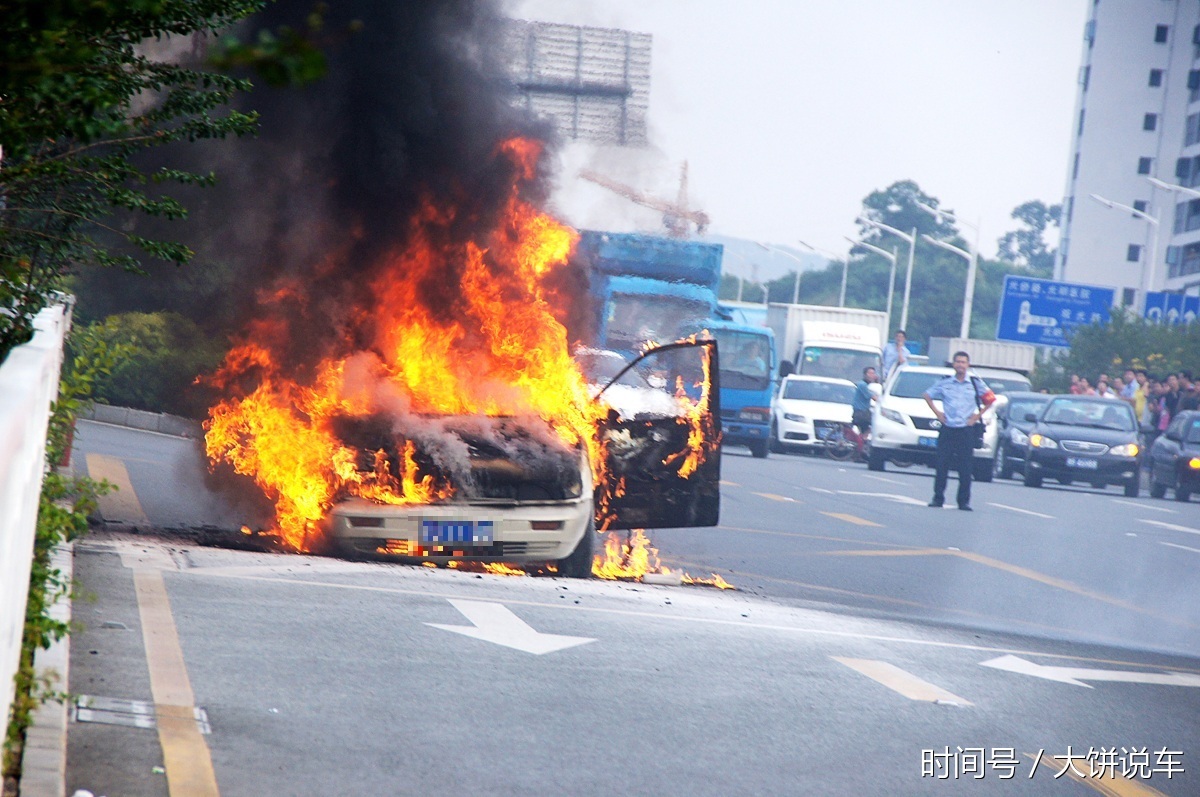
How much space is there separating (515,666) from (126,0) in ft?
15.4

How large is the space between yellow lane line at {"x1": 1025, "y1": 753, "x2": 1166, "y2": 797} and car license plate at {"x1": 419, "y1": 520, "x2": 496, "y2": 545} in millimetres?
4169

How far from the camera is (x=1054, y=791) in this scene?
203 inches

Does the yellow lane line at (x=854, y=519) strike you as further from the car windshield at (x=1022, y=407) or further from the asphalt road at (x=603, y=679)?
the car windshield at (x=1022, y=407)

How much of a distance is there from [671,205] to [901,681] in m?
11.8

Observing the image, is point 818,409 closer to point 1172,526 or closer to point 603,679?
point 1172,526

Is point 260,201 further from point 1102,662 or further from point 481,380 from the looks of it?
point 1102,662

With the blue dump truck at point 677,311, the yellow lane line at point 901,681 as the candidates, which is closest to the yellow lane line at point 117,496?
the blue dump truck at point 677,311

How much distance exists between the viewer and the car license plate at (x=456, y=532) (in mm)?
9023

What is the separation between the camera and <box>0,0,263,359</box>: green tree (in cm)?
220

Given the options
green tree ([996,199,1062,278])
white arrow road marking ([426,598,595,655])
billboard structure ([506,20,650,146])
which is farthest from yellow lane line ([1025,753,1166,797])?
green tree ([996,199,1062,278])

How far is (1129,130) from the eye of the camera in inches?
3474

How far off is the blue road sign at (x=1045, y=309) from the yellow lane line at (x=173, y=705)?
133 ft

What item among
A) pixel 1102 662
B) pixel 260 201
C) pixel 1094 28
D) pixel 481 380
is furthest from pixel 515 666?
pixel 1094 28

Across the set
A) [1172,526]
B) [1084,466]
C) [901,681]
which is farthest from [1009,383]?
[901,681]
